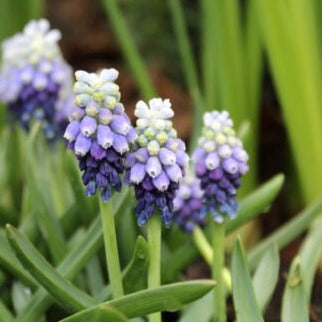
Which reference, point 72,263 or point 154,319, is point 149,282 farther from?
point 72,263

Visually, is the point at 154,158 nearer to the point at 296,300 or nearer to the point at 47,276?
the point at 47,276

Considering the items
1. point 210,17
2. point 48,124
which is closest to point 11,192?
point 48,124

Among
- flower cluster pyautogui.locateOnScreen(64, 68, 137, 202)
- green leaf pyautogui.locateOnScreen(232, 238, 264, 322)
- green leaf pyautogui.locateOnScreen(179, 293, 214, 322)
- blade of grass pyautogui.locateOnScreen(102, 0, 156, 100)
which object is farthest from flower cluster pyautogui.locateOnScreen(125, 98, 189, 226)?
blade of grass pyautogui.locateOnScreen(102, 0, 156, 100)

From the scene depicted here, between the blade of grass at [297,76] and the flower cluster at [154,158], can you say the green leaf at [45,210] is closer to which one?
the flower cluster at [154,158]

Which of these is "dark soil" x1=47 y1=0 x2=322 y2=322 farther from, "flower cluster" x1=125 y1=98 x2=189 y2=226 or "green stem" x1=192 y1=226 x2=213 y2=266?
"flower cluster" x1=125 y1=98 x2=189 y2=226

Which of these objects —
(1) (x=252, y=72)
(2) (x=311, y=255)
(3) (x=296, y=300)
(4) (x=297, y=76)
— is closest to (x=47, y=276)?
(3) (x=296, y=300)
